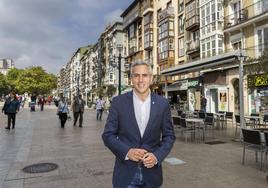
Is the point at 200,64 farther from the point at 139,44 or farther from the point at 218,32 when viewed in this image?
the point at 139,44

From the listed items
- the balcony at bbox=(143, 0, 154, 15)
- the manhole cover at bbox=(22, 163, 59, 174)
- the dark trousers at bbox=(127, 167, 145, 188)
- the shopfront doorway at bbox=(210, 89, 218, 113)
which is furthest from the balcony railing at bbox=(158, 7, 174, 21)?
the dark trousers at bbox=(127, 167, 145, 188)

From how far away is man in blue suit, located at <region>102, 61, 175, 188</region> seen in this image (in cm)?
231

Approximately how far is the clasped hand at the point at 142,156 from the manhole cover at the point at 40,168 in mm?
4813

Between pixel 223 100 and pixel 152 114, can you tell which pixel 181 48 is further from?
pixel 152 114

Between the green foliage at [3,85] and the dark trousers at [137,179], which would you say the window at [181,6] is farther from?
the green foliage at [3,85]

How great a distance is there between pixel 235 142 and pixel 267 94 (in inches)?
493

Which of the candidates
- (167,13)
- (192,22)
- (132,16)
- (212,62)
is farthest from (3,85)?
(212,62)

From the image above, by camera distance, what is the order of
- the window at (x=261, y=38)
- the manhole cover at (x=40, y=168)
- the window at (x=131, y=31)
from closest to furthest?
the manhole cover at (x=40, y=168), the window at (x=261, y=38), the window at (x=131, y=31)

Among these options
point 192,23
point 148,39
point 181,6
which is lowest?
point 192,23

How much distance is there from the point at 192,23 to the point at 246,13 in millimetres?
8441

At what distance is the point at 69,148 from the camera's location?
30.5 ft

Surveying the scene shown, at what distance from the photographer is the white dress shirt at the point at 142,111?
238 cm

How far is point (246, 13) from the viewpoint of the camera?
23.4m

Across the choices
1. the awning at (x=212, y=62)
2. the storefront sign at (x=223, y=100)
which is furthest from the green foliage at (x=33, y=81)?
the awning at (x=212, y=62)
